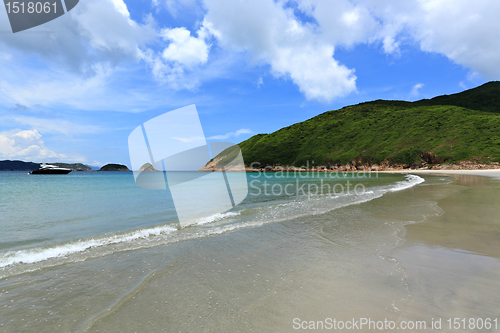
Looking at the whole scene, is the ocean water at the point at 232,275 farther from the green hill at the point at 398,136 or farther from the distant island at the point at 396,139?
the green hill at the point at 398,136

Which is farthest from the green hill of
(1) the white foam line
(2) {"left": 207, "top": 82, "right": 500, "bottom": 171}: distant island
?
(1) the white foam line

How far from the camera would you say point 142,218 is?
11.6 m

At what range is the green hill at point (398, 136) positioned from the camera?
7775 cm

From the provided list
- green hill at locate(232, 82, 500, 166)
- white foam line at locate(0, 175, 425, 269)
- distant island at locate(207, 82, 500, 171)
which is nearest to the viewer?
white foam line at locate(0, 175, 425, 269)

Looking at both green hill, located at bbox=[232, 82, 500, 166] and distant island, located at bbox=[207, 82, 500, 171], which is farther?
green hill, located at bbox=[232, 82, 500, 166]

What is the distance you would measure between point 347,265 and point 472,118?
12259 centimetres

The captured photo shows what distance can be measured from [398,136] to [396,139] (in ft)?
10.1

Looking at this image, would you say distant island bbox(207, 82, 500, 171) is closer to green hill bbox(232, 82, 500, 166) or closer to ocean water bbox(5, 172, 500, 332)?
green hill bbox(232, 82, 500, 166)

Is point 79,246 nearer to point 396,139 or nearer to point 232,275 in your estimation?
point 232,275

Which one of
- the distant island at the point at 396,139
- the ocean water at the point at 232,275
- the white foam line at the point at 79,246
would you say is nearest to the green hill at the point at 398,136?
the distant island at the point at 396,139

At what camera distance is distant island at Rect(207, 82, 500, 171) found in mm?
75438

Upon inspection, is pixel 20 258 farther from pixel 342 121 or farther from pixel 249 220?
pixel 342 121

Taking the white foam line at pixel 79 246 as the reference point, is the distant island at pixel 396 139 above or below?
above

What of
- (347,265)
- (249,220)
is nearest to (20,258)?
(249,220)
